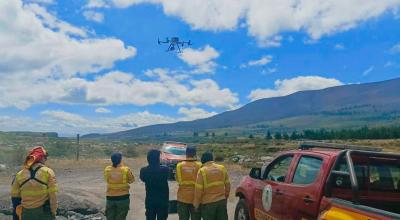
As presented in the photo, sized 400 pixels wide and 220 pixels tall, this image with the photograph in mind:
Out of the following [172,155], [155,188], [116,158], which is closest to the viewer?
[116,158]

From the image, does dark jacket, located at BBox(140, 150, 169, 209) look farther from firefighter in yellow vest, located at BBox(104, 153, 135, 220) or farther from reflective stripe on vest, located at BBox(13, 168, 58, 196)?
reflective stripe on vest, located at BBox(13, 168, 58, 196)

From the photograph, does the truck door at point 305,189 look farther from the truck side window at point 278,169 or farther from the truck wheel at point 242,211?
the truck wheel at point 242,211

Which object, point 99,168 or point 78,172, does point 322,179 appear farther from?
point 99,168

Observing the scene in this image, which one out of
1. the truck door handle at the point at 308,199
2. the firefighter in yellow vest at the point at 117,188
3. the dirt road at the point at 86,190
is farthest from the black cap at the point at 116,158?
the dirt road at the point at 86,190

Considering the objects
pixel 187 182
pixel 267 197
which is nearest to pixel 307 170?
pixel 267 197

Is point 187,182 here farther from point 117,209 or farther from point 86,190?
point 86,190
